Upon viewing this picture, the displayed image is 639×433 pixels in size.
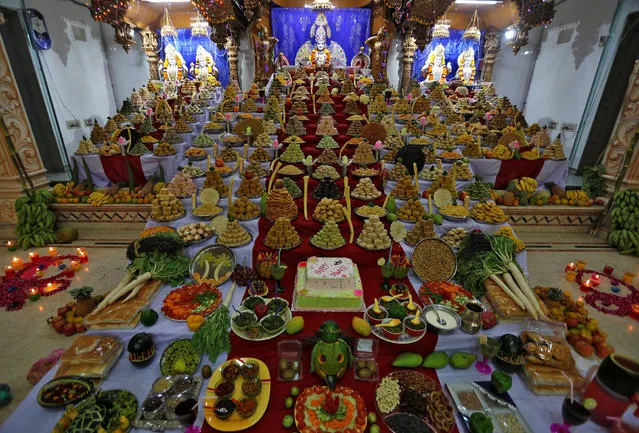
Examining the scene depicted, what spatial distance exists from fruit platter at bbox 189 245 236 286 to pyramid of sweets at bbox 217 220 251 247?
135mm

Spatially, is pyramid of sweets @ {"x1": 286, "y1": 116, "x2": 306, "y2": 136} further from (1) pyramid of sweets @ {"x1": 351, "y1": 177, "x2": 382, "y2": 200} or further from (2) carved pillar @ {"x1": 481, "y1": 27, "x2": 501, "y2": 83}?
(2) carved pillar @ {"x1": 481, "y1": 27, "x2": 501, "y2": 83}

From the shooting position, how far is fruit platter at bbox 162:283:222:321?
3117mm

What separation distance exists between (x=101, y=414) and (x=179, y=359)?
0.62m

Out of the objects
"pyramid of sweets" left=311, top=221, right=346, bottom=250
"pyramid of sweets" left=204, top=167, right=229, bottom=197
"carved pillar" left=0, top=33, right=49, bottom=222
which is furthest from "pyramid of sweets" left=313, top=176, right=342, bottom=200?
"carved pillar" left=0, top=33, right=49, bottom=222

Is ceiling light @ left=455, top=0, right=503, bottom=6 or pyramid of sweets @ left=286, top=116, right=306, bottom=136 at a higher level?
ceiling light @ left=455, top=0, right=503, bottom=6

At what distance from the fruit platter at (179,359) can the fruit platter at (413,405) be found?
5.20 feet

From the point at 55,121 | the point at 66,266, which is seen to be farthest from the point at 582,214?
the point at 55,121

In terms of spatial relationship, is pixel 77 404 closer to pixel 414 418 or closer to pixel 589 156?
pixel 414 418

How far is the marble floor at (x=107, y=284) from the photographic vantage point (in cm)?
338

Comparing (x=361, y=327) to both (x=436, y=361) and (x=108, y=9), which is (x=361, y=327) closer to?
(x=436, y=361)

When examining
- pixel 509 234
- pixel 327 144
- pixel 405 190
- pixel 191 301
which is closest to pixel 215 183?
pixel 191 301

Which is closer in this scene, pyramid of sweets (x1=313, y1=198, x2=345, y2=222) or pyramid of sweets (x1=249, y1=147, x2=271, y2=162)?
pyramid of sweets (x1=313, y1=198, x2=345, y2=222)

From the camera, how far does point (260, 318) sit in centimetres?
301

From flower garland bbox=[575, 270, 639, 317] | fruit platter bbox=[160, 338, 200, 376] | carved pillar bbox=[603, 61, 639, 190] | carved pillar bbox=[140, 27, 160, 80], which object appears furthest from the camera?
carved pillar bbox=[140, 27, 160, 80]
